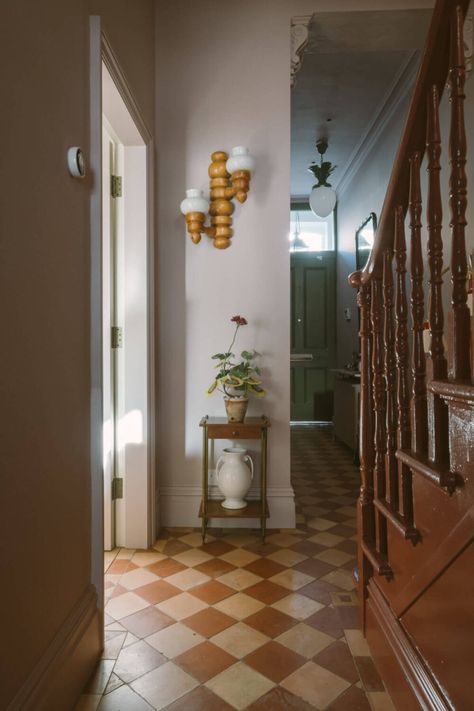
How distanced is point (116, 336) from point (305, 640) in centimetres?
174

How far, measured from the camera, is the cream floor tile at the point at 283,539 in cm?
267

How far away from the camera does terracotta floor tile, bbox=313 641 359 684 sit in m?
1.55

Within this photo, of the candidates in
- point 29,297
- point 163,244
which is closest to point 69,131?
point 29,297

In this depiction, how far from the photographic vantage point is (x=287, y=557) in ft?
8.17

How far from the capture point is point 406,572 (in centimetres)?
139

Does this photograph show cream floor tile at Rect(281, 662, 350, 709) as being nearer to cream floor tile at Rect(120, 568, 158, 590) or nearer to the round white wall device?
cream floor tile at Rect(120, 568, 158, 590)

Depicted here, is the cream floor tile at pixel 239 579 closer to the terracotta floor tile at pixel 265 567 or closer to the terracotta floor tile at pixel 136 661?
the terracotta floor tile at pixel 265 567

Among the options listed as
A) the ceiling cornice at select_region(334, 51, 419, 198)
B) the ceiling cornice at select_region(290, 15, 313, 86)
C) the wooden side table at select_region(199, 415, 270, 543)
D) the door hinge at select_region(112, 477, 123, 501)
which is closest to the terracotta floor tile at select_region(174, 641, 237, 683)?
the wooden side table at select_region(199, 415, 270, 543)

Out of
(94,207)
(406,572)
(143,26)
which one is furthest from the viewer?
(143,26)

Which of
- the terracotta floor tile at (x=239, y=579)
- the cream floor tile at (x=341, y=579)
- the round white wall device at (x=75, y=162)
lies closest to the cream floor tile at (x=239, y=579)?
the terracotta floor tile at (x=239, y=579)

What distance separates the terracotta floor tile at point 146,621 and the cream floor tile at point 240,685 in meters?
0.38

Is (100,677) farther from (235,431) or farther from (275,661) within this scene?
(235,431)

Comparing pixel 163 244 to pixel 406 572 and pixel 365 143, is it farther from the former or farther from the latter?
pixel 365 143

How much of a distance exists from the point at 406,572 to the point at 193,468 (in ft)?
5.76
